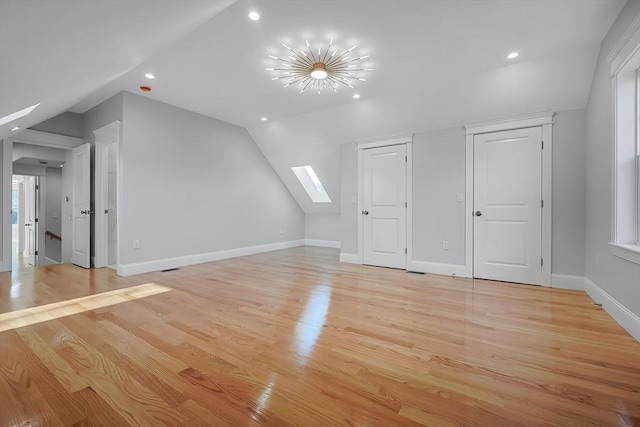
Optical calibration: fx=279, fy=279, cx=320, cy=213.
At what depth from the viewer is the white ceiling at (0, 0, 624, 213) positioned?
1.61 metres

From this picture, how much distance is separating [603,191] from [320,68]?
3.09 metres

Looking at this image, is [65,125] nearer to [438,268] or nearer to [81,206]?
[81,206]

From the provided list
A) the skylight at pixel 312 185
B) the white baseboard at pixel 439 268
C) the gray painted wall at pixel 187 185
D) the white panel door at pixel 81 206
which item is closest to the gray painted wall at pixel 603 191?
the white baseboard at pixel 439 268

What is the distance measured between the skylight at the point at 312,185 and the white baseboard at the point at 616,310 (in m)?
4.78

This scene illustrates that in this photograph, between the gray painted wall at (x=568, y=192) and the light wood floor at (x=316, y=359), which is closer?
the light wood floor at (x=316, y=359)

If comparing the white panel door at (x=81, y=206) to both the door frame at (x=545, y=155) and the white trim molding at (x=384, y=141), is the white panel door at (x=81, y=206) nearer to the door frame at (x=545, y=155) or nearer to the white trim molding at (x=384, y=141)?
the white trim molding at (x=384, y=141)

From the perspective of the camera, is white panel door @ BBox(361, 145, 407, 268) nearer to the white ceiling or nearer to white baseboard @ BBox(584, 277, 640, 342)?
the white ceiling

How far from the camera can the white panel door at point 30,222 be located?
7.09 m

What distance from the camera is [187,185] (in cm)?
478

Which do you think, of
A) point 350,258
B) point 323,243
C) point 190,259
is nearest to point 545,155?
point 350,258

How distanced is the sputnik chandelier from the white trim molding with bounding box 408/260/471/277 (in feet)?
9.34

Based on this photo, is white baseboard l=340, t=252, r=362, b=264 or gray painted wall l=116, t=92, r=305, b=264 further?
white baseboard l=340, t=252, r=362, b=264

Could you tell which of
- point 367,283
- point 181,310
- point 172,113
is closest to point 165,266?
point 181,310

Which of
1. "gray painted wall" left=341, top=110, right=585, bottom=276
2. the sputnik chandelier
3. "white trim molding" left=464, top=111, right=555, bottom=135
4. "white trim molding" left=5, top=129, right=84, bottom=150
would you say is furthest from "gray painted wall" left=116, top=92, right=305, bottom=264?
"white trim molding" left=464, top=111, right=555, bottom=135
